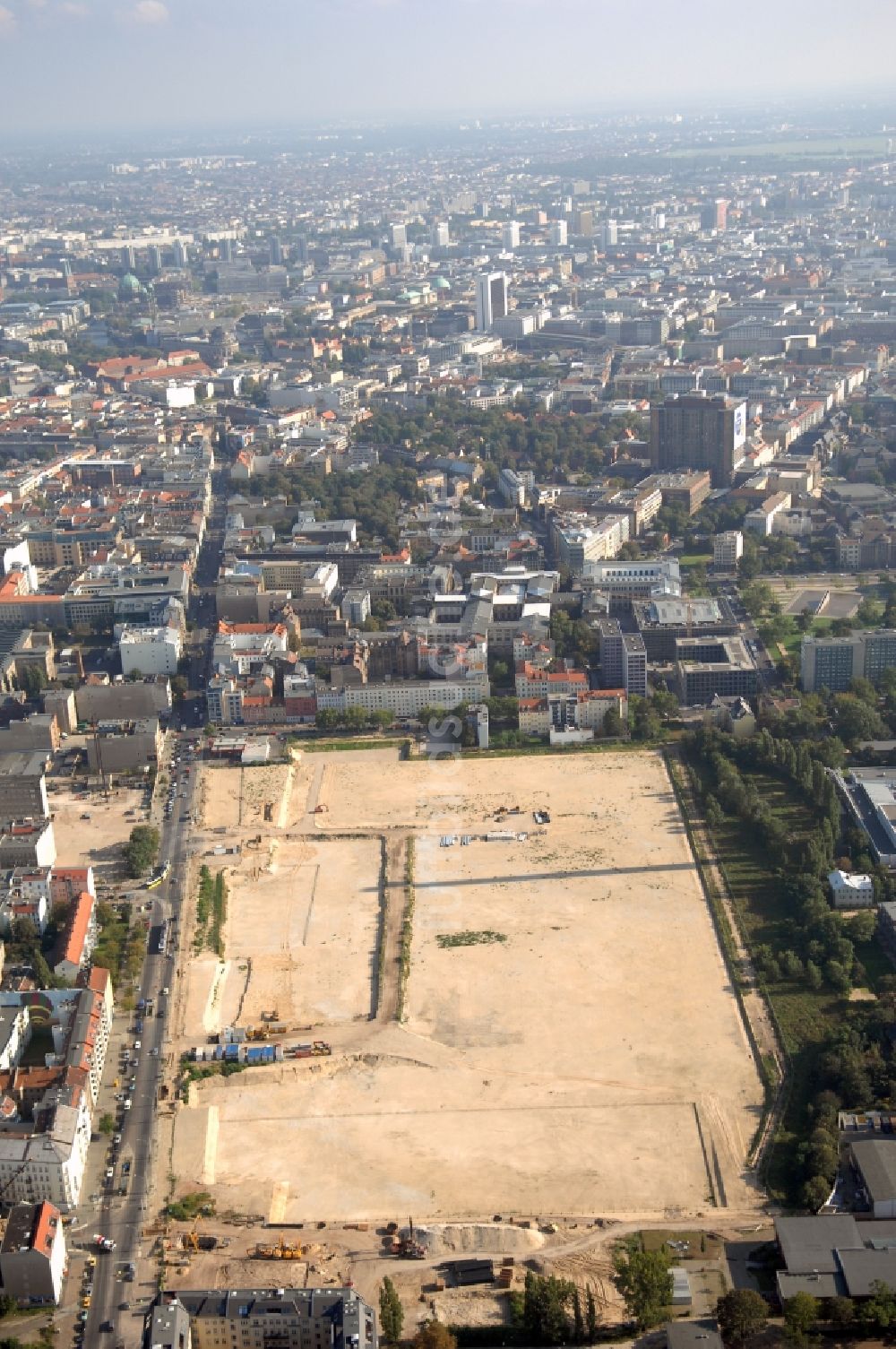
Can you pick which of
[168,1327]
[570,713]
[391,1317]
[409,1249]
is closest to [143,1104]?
[409,1249]

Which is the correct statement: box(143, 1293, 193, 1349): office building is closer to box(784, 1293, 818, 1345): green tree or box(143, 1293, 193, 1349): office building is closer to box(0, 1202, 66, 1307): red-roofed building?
box(0, 1202, 66, 1307): red-roofed building

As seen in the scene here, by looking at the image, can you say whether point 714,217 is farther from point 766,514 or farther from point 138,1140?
point 138,1140

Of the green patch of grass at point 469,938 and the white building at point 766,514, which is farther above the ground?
the green patch of grass at point 469,938

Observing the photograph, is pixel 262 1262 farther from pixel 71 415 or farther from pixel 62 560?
pixel 71 415

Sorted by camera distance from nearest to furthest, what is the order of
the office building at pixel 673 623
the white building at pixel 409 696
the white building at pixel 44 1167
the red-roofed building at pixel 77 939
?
1. the white building at pixel 44 1167
2. the red-roofed building at pixel 77 939
3. the white building at pixel 409 696
4. the office building at pixel 673 623

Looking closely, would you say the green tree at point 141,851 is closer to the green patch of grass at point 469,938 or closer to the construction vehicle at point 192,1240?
the green patch of grass at point 469,938

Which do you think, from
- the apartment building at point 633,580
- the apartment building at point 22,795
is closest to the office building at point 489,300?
the apartment building at point 633,580
